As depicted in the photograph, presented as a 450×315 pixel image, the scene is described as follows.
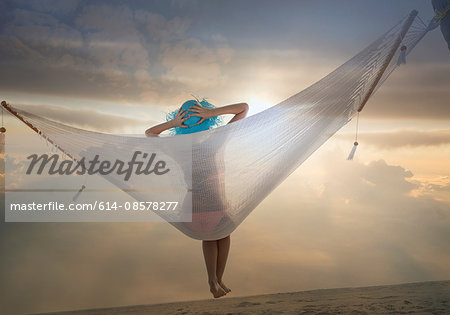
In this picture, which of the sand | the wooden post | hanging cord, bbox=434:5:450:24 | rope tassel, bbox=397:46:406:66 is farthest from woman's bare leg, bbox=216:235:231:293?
the sand

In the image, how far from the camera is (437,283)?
6.49m

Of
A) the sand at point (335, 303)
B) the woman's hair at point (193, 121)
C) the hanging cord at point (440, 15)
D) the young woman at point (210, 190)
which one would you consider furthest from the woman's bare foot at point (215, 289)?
the sand at point (335, 303)

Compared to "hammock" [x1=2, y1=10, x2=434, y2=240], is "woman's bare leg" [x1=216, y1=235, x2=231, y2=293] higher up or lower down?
lower down

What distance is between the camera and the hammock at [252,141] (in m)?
Result: 1.98

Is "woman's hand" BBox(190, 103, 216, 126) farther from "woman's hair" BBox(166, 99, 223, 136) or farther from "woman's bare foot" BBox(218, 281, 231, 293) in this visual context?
"woman's bare foot" BBox(218, 281, 231, 293)

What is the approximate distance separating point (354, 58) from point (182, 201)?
1438 millimetres

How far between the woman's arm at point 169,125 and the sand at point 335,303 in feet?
14.2

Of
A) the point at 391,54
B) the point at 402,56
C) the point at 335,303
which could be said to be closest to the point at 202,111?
the point at 391,54

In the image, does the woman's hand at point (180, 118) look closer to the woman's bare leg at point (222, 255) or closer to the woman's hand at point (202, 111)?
the woman's hand at point (202, 111)

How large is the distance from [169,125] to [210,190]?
0.46m

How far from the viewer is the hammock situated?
1.98 metres

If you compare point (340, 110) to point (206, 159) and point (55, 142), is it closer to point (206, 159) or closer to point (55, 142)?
point (206, 159)

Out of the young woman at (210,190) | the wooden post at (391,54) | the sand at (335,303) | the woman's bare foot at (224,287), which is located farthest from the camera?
the sand at (335,303)

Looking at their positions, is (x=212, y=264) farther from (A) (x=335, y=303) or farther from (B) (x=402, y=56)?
(A) (x=335, y=303)
